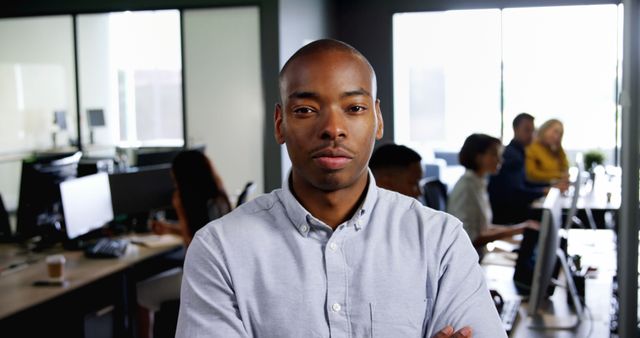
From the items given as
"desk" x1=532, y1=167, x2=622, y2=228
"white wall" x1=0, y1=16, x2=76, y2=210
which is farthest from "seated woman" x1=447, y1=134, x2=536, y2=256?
"white wall" x1=0, y1=16, x2=76, y2=210

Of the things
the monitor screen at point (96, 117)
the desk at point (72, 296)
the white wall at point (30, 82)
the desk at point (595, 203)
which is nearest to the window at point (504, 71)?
the desk at point (595, 203)

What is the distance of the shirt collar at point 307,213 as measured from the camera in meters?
1.23

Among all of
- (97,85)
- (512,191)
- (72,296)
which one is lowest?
(72,296)

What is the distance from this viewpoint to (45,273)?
12.7ft

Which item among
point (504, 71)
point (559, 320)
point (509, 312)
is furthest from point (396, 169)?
point (504, 71)

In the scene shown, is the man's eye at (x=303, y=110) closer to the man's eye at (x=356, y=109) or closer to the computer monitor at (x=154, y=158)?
the man's eye at (x=356, y=109)

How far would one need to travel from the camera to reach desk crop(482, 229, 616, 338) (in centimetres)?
277

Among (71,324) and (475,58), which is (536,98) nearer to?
(475,58)

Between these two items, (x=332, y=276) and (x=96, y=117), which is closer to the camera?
(x=332, y=276)

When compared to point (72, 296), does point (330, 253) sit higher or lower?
higher

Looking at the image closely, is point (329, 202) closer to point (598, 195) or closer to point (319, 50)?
point (319, 50)

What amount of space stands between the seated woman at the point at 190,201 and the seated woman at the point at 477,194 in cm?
125

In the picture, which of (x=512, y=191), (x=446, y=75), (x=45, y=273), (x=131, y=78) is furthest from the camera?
(x=446, y=75)

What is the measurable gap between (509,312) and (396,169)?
796 millimetres
